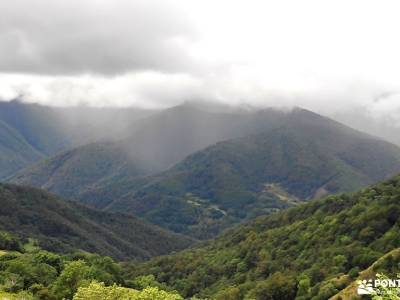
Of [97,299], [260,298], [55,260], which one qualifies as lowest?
[260,298]

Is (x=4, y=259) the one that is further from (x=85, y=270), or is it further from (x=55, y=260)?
(x=85, y=270)

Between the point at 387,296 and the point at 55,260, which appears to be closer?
the point at 387,296

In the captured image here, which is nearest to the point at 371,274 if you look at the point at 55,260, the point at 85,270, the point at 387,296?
the point at 85,270

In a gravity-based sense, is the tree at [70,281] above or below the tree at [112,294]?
below

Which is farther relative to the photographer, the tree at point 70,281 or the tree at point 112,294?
the tree at point 70,281

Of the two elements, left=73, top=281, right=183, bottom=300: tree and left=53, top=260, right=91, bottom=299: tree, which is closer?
left=73, top=281, right=183, bottom=300: tree

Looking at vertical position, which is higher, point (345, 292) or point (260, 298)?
point (345, 292)

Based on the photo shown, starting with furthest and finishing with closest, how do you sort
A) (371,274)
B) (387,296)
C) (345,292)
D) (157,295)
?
(371,274) < (345,292) < (157,295) < (387,296)

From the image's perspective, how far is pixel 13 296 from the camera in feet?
383

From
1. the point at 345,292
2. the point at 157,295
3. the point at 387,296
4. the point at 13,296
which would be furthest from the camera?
the point at 345,292

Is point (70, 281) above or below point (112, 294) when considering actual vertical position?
below

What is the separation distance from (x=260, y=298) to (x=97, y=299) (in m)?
122

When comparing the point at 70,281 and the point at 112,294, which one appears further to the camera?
the point at 70,281

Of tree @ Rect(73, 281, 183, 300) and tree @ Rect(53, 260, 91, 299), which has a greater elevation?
tree @ Rect(73, 281, 183, 300)
